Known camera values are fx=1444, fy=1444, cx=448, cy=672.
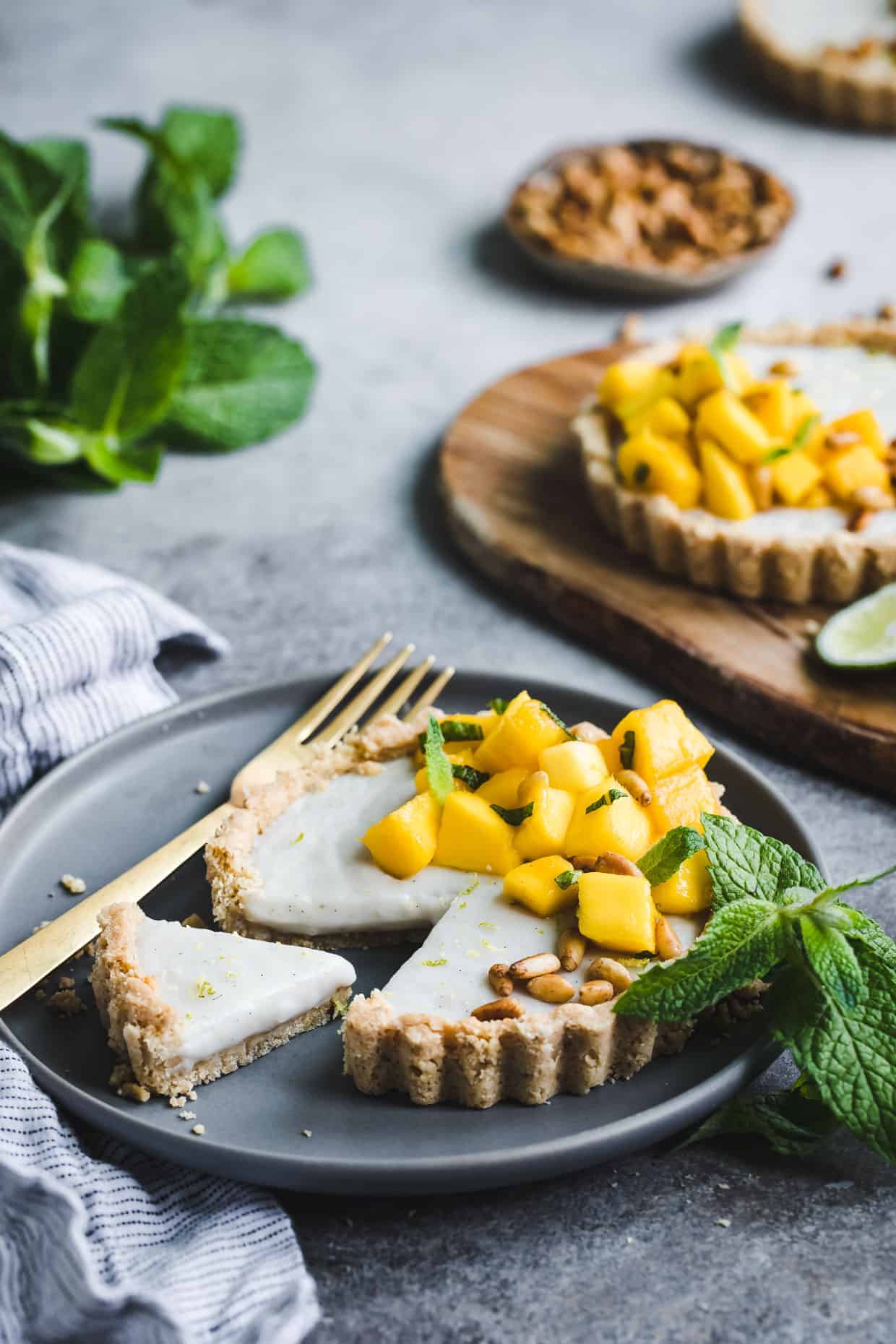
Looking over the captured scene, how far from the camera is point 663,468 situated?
12.1 feet

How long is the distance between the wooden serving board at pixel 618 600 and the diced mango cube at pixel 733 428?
371mm

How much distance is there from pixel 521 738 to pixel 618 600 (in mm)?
1139

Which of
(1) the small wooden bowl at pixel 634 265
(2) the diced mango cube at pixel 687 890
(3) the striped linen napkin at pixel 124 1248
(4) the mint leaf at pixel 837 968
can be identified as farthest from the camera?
(1) the small wooden bowl at pixel 634 265

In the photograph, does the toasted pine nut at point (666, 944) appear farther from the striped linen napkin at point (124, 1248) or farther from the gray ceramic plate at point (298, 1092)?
the striped linen napkin at point (124, 1248)

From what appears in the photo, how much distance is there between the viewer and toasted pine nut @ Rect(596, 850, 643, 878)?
7.85 ft

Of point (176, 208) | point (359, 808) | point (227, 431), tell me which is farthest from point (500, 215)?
point (359, 808)

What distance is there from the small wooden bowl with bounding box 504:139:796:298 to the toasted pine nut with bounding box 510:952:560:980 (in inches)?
122

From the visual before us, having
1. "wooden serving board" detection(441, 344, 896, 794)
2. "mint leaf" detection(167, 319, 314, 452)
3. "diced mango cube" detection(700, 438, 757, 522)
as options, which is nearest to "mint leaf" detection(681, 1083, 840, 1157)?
"wooden serving board" detection(441, 344, 896, 794)

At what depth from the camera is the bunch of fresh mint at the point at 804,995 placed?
216 cm

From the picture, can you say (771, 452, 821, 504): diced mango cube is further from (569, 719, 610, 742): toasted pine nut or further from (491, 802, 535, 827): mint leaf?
(491, 802, 535, 827): mint leaf

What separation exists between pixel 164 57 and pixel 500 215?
2.03m

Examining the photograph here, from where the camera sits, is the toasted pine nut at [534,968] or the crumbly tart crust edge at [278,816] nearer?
the toasted pine nut at [534,968]

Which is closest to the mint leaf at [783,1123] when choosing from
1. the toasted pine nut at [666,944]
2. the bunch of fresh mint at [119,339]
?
the toasted pine nut at [666,944]

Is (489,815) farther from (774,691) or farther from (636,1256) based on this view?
(774,691)
